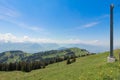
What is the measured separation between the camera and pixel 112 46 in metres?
28.9

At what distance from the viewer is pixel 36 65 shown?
480 ft

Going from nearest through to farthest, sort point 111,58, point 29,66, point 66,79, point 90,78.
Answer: point 90,78
point 66,79
point 111,58
point 29,66

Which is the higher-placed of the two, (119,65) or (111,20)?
(111,20)

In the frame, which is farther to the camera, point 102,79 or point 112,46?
point 112,46

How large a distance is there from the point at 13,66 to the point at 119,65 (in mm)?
136773

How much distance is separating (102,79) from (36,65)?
13145 centimetres

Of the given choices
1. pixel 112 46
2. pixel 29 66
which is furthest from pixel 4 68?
pixel 112 46

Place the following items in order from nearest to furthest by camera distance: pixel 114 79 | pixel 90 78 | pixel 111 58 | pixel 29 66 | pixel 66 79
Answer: pixel 114 79 → pixel 90 78 → pixel 66 79 → pixel 111 58 → pixel 29 66

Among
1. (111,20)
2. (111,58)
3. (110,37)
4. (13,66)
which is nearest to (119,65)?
(111,58)

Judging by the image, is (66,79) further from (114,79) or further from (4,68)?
(4,68)

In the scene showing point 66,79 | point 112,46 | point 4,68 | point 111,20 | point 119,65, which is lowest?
point 4,68

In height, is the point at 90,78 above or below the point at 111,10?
below

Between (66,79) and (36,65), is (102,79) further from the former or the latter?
(36,65)

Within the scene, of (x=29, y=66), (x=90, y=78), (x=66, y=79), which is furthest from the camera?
(x=29, y=66)
